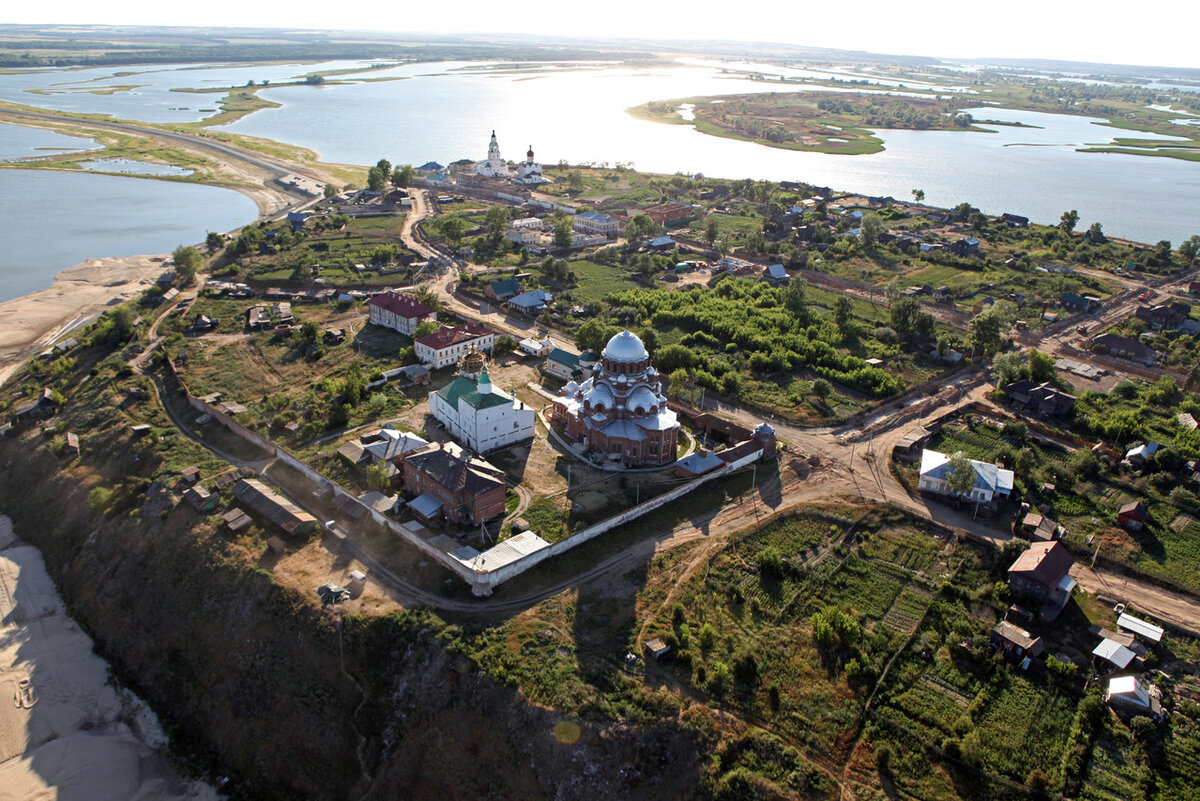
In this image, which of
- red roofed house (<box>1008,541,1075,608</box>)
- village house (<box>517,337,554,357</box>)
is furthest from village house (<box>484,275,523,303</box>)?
red roofed house (<box>1008,541,1075,608</box>)

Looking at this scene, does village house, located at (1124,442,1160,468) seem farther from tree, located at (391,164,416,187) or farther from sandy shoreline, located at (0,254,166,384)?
tree, located at (391,164,416,187)

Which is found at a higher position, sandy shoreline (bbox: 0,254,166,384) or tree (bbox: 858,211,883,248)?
tree (bbox: 858,211,883,248)

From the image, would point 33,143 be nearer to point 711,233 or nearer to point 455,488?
point 711,233

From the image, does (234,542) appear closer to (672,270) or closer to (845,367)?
(845,367)

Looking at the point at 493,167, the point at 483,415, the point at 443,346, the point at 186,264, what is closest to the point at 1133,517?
the point at 483,415

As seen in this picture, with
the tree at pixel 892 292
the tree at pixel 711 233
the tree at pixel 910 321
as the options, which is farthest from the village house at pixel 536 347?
the tree at pixel 711 233

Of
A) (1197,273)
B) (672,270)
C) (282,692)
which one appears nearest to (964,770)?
(282,692)
